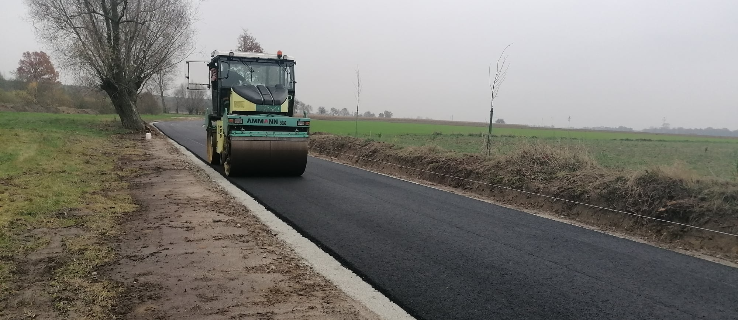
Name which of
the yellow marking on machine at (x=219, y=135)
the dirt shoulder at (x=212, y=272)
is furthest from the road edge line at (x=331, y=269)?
the yellow marking on machine at (x=219, y=135)

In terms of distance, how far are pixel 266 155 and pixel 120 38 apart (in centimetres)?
1824

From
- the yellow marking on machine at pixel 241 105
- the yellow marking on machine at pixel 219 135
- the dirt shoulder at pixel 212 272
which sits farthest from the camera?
the yellow marking on machine at pixel 219 135

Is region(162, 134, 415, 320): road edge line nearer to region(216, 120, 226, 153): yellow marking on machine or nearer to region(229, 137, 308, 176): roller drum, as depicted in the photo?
region(229, 137, 308, 176): roller drum

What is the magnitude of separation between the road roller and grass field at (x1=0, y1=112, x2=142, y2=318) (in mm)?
2491

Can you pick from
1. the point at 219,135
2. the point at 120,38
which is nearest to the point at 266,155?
the point at 219,135

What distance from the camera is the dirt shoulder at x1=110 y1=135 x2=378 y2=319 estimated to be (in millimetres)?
3814

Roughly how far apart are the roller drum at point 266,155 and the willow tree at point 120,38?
1663 cm

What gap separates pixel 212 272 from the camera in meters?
4.61

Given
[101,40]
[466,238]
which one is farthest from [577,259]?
[101,40]

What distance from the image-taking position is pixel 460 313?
12.6ft

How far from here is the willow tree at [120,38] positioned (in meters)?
23.0

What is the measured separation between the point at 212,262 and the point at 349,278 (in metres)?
1.46

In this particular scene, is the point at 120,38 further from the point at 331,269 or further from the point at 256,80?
the point at 331,269

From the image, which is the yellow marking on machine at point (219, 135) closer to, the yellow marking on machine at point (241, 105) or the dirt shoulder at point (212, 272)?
the yellow marking on machine at point (241, 105)
